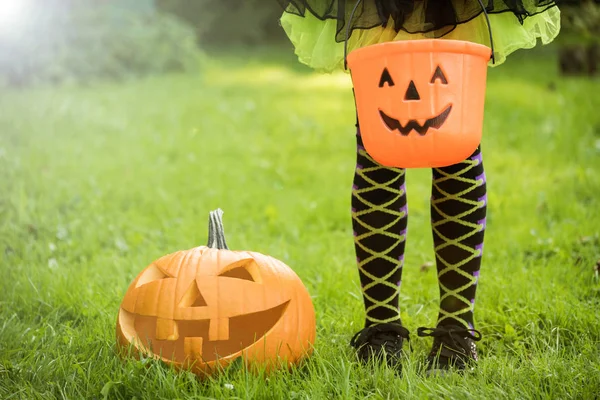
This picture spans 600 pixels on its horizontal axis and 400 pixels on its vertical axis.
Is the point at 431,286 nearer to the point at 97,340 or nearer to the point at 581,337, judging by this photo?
the point at 581,337

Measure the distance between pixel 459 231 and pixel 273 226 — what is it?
166 centimetres

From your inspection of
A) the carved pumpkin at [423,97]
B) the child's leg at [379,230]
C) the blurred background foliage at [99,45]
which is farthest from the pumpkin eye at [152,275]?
the blurred background foliage at [99,45]

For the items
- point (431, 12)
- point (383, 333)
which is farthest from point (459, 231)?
point (431, 12)

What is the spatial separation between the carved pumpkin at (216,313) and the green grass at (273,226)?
0.21ft

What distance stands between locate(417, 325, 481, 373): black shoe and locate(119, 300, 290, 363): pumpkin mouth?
16.9 inches

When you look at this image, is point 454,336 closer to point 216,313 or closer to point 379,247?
point 379,247

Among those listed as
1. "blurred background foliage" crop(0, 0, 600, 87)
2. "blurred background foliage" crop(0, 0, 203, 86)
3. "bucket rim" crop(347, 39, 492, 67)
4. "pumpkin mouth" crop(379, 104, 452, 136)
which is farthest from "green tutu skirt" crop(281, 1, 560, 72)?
"blurred background foliage" crop(0, 0, 203, 86)

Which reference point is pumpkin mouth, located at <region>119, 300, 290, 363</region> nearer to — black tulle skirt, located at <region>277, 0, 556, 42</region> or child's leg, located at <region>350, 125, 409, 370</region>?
child's leg, located at <region>350, 125, 409, 370</region>

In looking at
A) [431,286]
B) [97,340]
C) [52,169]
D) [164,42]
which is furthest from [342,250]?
[164,42]

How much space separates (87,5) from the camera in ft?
38.0

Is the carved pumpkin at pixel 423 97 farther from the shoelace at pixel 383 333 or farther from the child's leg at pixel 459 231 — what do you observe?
the shoelace at pixel 383 333

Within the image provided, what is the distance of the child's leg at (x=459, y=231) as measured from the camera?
1819mm

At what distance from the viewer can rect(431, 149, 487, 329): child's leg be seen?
1819mm

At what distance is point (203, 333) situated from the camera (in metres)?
1.73
